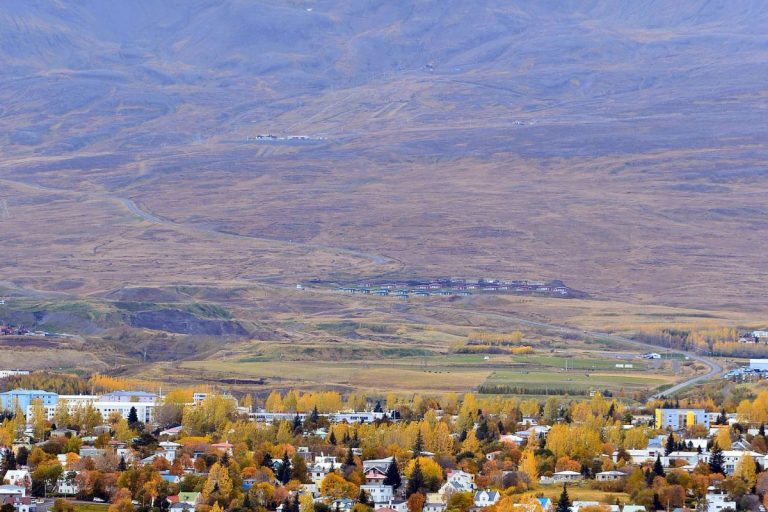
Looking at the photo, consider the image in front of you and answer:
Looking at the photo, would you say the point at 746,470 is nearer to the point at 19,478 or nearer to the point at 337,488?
the point at 337,488

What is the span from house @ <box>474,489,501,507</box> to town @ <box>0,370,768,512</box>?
0.08m

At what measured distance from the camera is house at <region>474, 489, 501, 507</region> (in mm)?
50000

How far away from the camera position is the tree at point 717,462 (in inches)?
2142

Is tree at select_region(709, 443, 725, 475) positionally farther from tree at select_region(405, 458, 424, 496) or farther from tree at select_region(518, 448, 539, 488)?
tree at select_region(405, 458, 424, 496)

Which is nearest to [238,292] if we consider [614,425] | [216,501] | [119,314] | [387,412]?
[119,314]

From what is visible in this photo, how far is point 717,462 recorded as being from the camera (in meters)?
54.8

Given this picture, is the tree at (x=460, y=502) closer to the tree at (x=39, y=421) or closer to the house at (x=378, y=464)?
the house at (x=378, y=464)

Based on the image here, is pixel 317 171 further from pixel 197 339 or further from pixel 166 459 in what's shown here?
pixel 166 459

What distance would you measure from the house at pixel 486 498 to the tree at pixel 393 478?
2.72 metres

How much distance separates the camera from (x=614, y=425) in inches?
2574

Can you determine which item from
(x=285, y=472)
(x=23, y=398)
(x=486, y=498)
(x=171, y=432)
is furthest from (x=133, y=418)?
(x=486, y=498)

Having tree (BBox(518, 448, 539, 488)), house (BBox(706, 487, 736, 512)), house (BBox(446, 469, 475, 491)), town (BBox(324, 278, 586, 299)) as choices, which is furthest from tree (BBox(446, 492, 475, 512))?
town (BBox(324, 278, 586, 299))

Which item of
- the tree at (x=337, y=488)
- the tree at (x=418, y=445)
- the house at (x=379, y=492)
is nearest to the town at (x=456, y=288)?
the tree at (x=418, y=445)

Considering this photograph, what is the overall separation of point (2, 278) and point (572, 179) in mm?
62313
